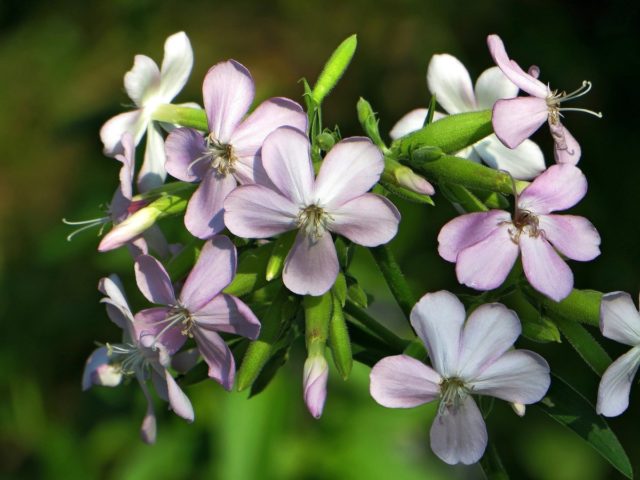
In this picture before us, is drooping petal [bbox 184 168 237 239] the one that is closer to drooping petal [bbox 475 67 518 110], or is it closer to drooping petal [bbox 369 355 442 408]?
drooping petal [bbox 369 355 442 408]

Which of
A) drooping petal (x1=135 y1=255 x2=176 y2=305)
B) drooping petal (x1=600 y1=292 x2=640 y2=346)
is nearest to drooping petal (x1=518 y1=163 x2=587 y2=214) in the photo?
drooping petal (x1=600 y1=292 x2=640 y2=346)

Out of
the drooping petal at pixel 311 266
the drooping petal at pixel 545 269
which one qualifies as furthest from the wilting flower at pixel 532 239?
the drooping petal at pixel 311 266

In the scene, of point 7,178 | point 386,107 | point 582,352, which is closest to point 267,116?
point 582,352

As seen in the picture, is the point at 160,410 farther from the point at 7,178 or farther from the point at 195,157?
the point at 7,178

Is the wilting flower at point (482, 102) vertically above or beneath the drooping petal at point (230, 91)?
beneath

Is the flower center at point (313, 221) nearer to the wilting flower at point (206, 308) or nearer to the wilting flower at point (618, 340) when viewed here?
the wilting flower at point (206, 308)

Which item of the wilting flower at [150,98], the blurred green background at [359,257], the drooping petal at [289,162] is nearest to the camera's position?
the drooping petal at [289,162]

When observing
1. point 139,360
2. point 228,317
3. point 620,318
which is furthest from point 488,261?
point 139,360

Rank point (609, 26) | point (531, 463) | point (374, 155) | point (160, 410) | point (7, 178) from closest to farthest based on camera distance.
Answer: point (374, 155) → point (160, 410) → point (531, 463) → point (609, 26) → point (7, 178)
